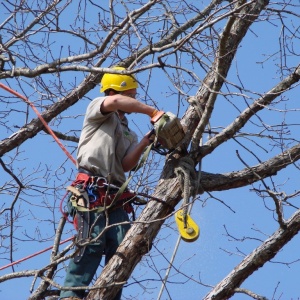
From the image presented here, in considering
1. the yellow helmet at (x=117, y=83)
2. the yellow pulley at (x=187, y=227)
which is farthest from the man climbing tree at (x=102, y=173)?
the yellow pulley at (x=187, y=227)

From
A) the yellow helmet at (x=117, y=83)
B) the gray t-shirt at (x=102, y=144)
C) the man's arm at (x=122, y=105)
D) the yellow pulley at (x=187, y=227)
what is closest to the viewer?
the yellow pulley at (x=187, y=227)

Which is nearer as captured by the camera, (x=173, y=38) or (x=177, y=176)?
(x=177, y=176)

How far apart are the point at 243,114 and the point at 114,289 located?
1.53 m

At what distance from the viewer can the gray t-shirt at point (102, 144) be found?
212 inches

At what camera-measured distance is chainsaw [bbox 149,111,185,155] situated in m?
5.31

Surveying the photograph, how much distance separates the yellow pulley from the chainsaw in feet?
1.60

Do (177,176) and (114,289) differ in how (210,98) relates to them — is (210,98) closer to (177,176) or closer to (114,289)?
(177,176)

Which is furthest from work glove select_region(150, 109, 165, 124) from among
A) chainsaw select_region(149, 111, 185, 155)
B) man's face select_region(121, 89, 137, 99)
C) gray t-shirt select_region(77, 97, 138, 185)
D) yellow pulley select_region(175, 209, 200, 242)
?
yellow pulley select_region(175, 209, 200, 242)

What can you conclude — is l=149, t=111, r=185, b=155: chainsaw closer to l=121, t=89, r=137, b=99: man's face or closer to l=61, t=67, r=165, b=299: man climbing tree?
l=61, t=67, r=165, b=299: man climbing tree

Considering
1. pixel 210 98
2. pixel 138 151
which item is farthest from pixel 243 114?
pixel 138 151

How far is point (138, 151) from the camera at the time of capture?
552cm

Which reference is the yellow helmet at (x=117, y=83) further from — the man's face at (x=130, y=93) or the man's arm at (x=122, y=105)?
the man's arm at (x=122, y=105)

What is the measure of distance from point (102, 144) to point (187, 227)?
2.62 feet

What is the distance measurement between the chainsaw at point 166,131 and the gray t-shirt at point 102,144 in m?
0.25
